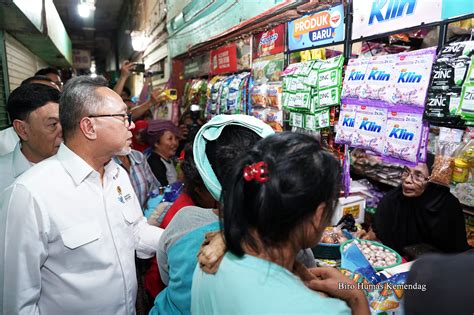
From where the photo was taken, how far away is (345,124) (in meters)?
2.23

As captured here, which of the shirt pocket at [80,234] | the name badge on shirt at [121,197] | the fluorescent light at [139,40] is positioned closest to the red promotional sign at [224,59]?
the name badge on shirt at [121,197]

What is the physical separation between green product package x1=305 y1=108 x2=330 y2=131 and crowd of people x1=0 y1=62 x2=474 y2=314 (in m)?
0.74

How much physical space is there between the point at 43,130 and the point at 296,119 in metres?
1.89

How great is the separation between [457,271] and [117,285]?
4.77 ft

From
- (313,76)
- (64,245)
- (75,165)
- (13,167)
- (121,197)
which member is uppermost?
(313,76)

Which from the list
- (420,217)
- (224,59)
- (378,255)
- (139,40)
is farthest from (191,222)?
(139,40)

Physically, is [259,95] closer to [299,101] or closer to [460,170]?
Result: [299,101]

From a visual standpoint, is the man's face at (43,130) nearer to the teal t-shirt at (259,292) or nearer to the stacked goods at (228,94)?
the teal t-shirt at (259,292)

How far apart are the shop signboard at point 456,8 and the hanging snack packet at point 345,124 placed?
0.71 metres

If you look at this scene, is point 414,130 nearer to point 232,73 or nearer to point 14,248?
point 14,248

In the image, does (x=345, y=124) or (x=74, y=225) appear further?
(x=345, y=124)

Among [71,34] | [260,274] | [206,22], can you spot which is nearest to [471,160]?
[260,274]

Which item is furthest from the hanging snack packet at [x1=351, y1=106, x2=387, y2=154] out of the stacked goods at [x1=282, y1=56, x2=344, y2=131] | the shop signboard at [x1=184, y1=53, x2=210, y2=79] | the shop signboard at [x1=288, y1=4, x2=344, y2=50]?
the shop signboard at [x1=184, y1=53, x2=210, y2=79]

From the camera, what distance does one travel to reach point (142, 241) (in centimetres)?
194
